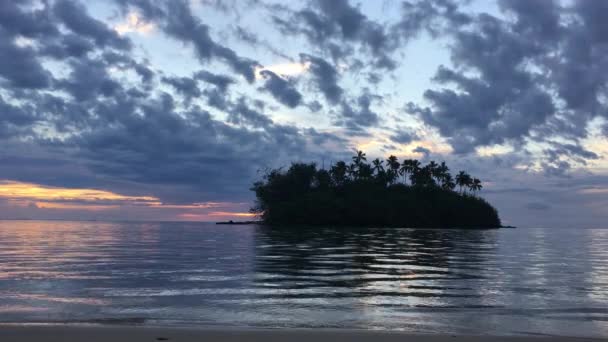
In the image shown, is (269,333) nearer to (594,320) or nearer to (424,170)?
(594,320)

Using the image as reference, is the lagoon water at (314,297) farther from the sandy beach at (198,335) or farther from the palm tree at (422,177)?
the palm tree at (422,177)

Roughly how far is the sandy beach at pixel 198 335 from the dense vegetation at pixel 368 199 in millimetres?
145107

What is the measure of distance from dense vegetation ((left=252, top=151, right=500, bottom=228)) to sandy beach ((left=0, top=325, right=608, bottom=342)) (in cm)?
14511

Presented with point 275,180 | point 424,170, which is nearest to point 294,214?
point 275,180

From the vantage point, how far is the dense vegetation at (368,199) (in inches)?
6211

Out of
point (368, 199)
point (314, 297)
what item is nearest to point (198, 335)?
point (314, 297)

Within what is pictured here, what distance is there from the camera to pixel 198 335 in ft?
30.3

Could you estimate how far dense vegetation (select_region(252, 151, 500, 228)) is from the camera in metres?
158

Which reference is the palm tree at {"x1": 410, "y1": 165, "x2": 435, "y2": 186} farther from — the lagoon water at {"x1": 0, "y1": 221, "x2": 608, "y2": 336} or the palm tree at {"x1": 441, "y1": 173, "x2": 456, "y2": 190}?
the lagoon water at {"x1": 0, "y1": 221, "x2": 608, "y2": 336}

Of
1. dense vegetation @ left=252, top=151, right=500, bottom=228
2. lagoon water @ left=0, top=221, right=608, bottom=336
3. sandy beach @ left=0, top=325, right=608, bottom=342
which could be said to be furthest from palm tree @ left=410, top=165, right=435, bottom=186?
sandy beach @ left=0, top=325, right=608, bottom=342

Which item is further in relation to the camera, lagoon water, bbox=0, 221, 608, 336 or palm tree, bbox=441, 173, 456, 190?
palm tree, bbox=441, 173, 456, 190

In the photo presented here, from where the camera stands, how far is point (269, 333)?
31.5 ft

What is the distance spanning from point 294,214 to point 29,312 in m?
143

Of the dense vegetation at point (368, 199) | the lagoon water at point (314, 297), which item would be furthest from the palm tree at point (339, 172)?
the lagoon water at point (314, 297)
